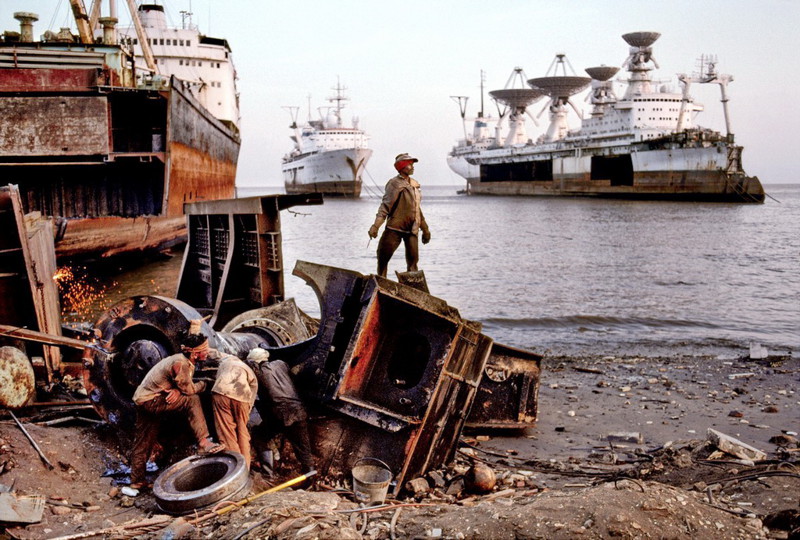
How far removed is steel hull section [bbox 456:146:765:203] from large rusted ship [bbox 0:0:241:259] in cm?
4980

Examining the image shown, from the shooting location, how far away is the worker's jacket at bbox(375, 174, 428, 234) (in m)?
7.40

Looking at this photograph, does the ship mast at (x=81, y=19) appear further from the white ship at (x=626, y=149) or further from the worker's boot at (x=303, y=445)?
the white ship at (x=626, y=149)

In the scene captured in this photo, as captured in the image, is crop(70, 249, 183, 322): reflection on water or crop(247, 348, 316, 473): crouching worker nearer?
crop(247, 348, 316, 473): crouching worker

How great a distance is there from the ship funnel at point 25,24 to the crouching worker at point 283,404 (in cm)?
1765

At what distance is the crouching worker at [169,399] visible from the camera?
15.1 ft

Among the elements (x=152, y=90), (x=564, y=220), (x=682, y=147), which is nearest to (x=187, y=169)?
(x=152, y=90)

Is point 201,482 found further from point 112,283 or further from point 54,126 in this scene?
point 112,283

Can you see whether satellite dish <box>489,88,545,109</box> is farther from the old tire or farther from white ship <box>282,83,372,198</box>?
the old tire

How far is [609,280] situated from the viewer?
793 inches

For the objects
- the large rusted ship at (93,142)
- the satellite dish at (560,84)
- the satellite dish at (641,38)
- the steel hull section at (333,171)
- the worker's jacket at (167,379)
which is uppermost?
the satellite dish at (641,38)

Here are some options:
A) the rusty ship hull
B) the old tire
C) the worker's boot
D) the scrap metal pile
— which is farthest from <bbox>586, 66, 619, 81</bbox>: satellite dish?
the old tire

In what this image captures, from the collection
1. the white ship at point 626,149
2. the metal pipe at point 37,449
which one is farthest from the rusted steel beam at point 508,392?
the white ship at point 626,149

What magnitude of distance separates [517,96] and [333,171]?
32.7 meters

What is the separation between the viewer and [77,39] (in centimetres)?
2036
